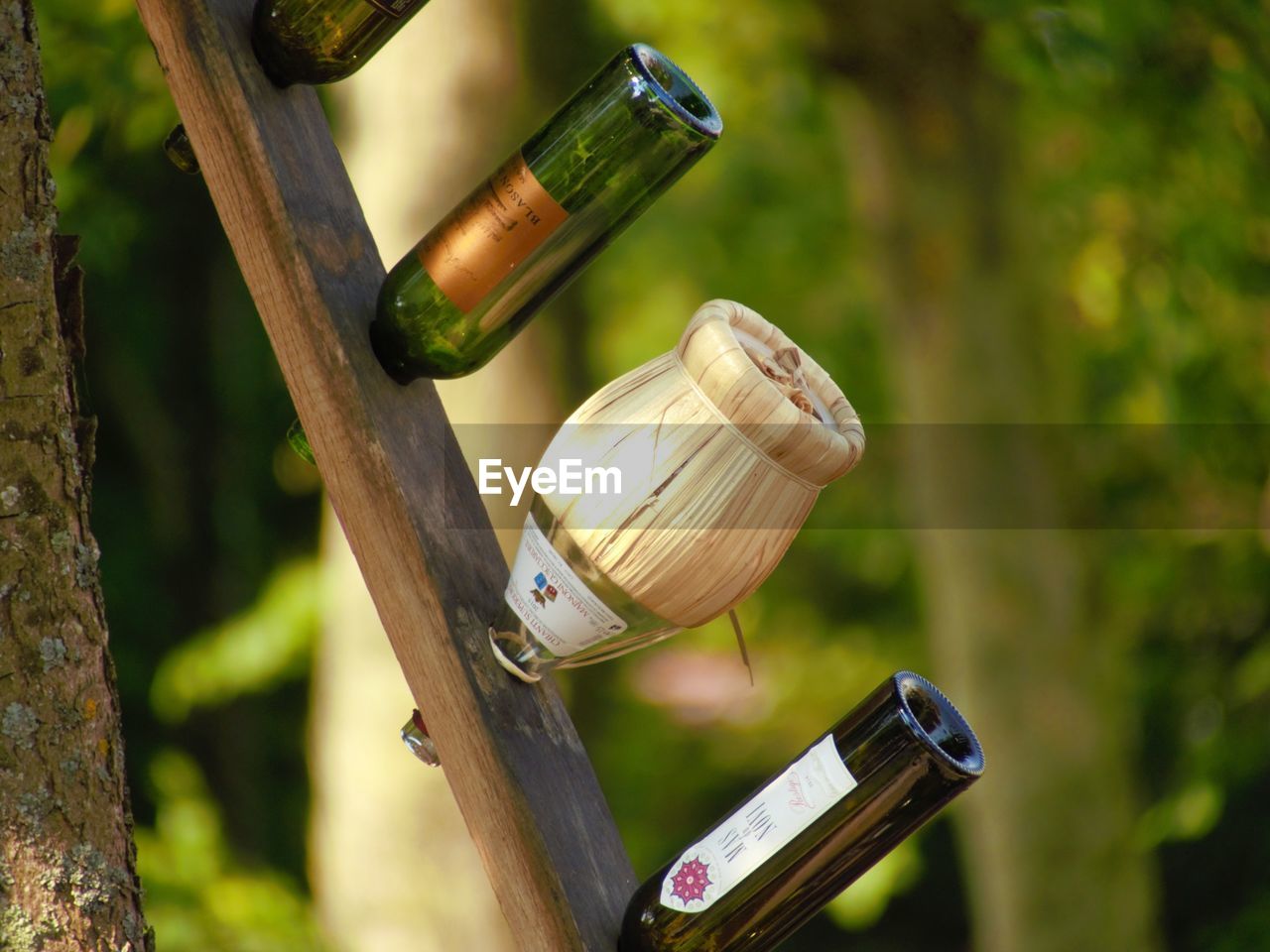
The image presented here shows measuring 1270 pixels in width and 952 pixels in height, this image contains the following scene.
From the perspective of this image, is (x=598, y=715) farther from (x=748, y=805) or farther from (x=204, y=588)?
(x=204, y=588)

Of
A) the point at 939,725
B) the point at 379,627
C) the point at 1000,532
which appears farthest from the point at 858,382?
the point at 939,725

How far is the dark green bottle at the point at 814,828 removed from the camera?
0.68 meters

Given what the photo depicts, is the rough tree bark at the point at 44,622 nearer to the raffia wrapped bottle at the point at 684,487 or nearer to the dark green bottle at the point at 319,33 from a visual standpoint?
the dark green bottle at the point at 319,33

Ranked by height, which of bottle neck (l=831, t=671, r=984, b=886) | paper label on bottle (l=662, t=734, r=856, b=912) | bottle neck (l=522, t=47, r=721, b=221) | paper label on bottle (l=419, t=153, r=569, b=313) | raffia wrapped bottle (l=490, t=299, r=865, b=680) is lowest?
paper label on bottle (l=662, t=734, r=856, b=912)

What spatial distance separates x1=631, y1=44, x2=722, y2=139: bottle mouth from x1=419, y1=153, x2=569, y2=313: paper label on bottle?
0.26ft

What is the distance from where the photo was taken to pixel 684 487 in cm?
66

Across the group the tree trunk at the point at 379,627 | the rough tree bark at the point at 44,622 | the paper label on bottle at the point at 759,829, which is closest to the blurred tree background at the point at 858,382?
the tree trunk at the point at 379,627

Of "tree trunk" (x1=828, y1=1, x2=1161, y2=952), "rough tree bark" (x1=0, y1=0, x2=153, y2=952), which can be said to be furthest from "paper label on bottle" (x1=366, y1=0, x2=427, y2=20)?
"tree trunk" (x1=828, y1=1, x2=1161, y2=952)

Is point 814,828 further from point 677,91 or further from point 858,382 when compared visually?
point 858,382

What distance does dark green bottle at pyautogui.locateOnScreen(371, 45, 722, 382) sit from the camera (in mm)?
674

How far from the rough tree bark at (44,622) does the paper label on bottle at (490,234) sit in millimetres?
228

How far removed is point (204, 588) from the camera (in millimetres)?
4484

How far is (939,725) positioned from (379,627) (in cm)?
155

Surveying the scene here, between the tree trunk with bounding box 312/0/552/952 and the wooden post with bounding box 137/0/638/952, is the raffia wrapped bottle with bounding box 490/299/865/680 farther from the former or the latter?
the tree trunk with bounding box 312/0/552/952
